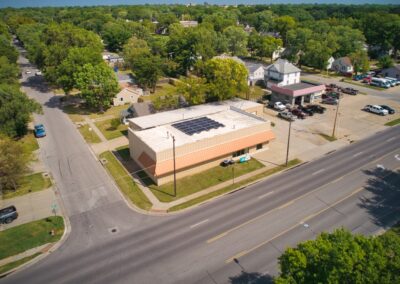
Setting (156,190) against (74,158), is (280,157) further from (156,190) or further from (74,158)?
(74,158)

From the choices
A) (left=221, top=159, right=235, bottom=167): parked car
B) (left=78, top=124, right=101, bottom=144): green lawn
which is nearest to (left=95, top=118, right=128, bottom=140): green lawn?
(left=78, top=124, right=101, bottom=144): green lawn

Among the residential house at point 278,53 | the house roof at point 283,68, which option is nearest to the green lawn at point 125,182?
the house roof at point 283,68

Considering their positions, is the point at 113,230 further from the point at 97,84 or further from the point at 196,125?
the point at 97,84

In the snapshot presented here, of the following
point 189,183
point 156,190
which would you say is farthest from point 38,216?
point 189,183

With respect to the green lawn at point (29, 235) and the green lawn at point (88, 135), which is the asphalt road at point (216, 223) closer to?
the green lawn at point (29, 235)

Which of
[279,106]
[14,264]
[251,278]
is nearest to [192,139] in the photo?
[251,278]
